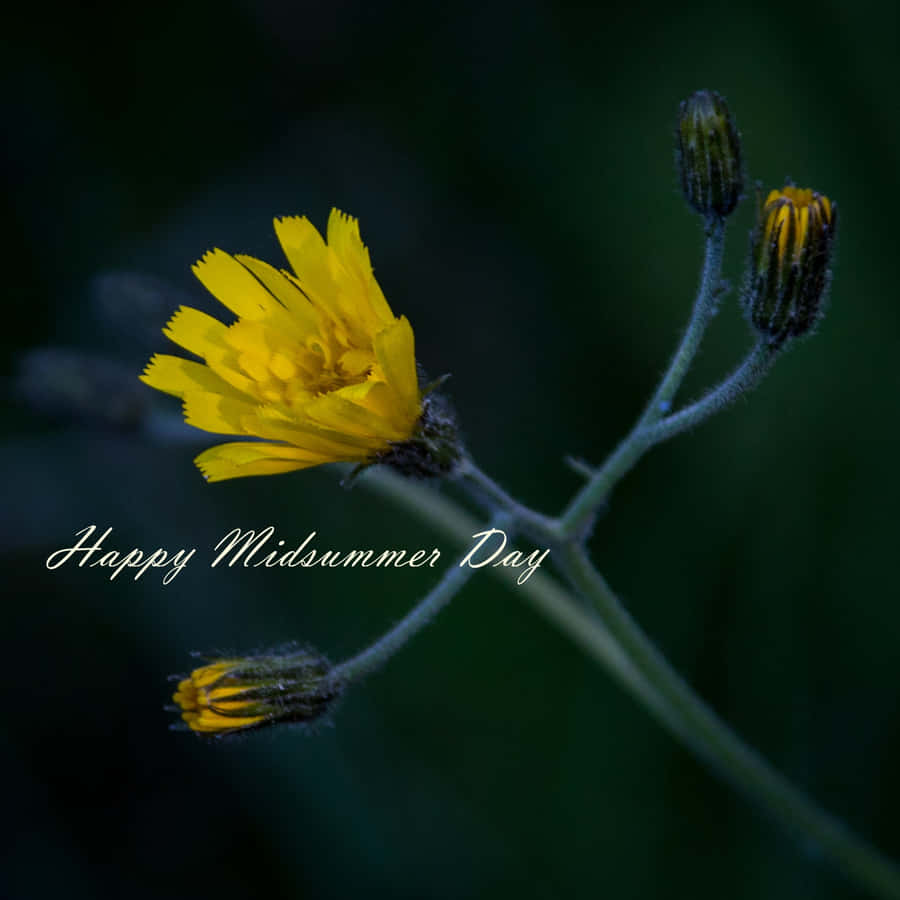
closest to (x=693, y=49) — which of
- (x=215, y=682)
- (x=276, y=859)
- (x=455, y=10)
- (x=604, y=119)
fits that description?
(x=604, y=119)

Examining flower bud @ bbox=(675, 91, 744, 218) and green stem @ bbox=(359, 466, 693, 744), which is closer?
flower bud @ bbox=(675, 91, 744, 218)

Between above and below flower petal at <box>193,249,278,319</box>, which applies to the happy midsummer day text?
below

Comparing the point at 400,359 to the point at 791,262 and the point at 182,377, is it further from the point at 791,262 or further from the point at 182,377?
the point at 791,262

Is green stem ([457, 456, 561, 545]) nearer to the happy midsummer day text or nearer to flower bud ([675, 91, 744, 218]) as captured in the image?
flower bud ([675, 91, 744, 218])

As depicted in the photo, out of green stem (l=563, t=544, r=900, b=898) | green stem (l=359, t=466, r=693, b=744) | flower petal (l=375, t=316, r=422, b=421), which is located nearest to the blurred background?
green stem (l=563, t=544, r=900, b=898)

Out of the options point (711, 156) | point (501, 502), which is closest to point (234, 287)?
point (501, 502)

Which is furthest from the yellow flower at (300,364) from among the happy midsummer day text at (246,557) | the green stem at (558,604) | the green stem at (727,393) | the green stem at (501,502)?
the happy midsummer day text at (246,557)

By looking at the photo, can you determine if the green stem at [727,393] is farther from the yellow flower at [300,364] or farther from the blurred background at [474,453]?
the blurred background at [474,453]
